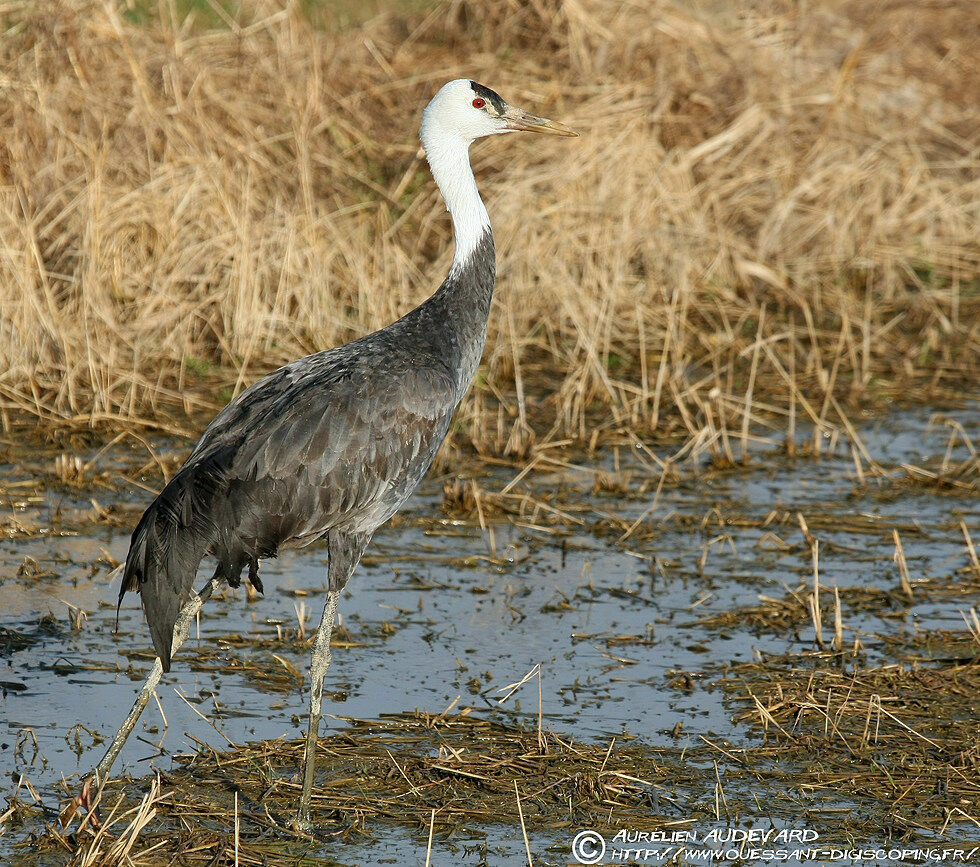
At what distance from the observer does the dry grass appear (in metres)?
8.21

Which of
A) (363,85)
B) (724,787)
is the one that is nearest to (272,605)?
(724,787)

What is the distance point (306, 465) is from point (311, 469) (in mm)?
21

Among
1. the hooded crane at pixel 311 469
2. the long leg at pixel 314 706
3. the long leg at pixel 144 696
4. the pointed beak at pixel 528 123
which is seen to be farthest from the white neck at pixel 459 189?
the long leg at pixel 144 696

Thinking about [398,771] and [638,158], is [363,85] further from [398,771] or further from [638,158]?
[398,771]

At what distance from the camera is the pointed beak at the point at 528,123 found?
18.6 ft

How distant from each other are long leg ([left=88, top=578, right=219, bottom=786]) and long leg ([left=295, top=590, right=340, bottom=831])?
14.4 inches

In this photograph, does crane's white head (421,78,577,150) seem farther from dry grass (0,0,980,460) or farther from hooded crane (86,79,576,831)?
dry grass (0,0,980,460)

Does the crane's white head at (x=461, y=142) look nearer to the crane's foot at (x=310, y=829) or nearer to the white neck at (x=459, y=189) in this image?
the white neck at (x=459, y=189)

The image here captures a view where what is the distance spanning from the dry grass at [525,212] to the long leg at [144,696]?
3239 mm

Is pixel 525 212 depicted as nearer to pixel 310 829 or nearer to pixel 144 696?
pixel 144 696

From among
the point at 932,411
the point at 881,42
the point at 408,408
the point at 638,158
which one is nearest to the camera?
the point at 408,408

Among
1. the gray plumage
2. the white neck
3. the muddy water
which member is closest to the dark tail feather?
the gray plumage

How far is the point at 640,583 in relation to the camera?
616cm

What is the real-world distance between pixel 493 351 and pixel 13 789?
496 cm
